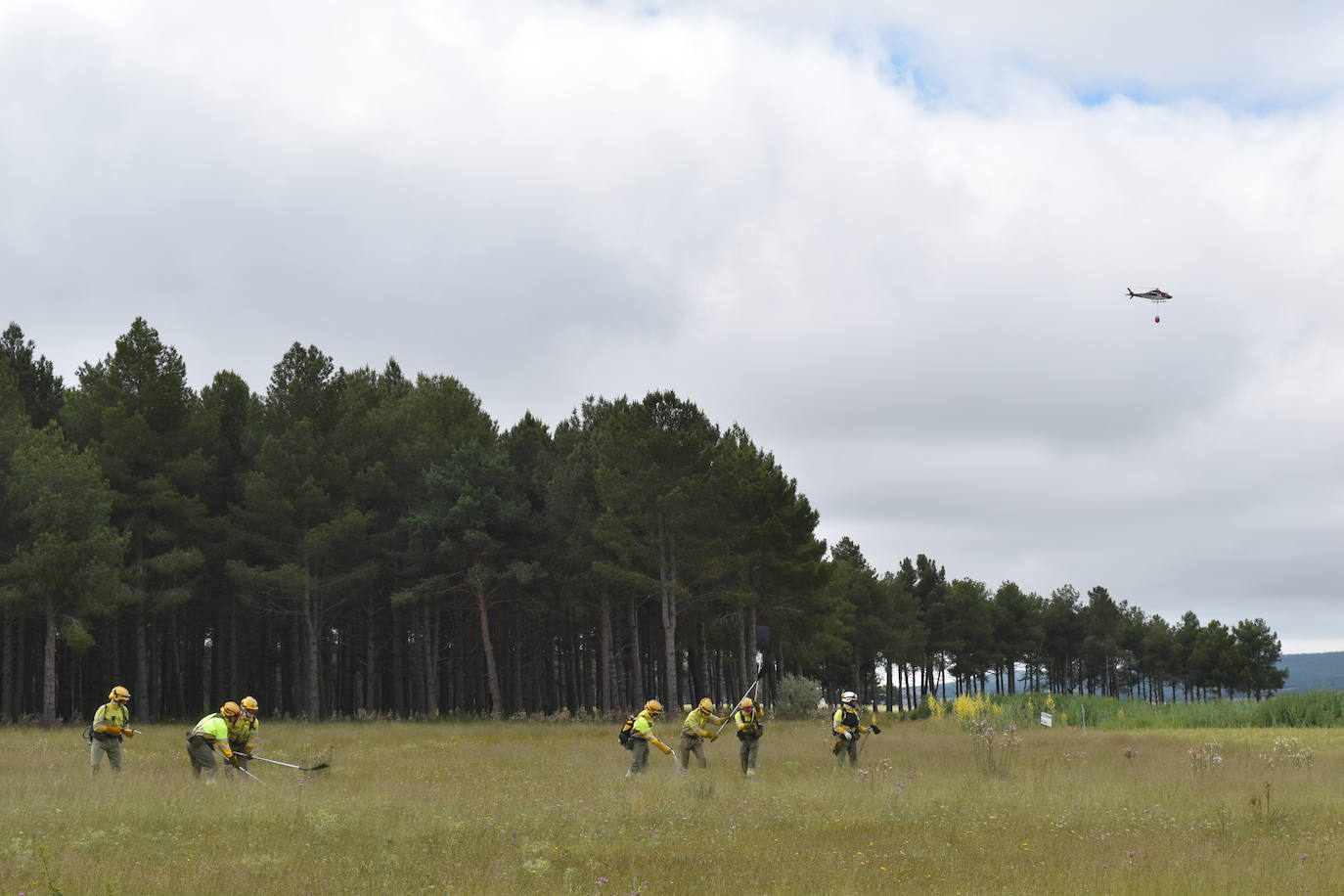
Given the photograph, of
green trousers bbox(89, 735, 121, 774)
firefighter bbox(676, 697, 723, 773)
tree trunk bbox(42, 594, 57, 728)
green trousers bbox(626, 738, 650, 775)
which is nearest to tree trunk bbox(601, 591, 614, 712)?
tree trunk bbox(42, 594, 57, 728)

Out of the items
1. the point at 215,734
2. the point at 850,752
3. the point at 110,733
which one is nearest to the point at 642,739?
the point at 850,752

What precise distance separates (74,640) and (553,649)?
31699mm

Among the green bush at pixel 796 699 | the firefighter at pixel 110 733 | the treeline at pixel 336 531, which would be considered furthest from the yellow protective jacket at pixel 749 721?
the green bush at pixel 796 699

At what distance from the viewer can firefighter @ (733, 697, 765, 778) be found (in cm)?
2269

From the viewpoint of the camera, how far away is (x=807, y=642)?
6844 centimetres

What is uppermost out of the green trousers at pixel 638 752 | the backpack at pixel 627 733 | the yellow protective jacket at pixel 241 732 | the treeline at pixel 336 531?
the treeline at pixel 336 531

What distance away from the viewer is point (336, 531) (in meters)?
44.2

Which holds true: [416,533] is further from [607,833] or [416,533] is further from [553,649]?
[607,833]

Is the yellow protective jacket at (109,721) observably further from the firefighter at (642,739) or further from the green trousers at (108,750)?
the firefighter at (642,739)

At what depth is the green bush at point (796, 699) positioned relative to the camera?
54.5 meters

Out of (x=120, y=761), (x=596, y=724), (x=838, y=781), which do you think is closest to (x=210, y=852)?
(x=120, y=761)

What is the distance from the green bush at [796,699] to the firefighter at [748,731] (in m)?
31.0

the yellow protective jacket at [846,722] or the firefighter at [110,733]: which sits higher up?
the firefighter at [110,733]

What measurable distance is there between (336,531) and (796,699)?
23707 millimetres
